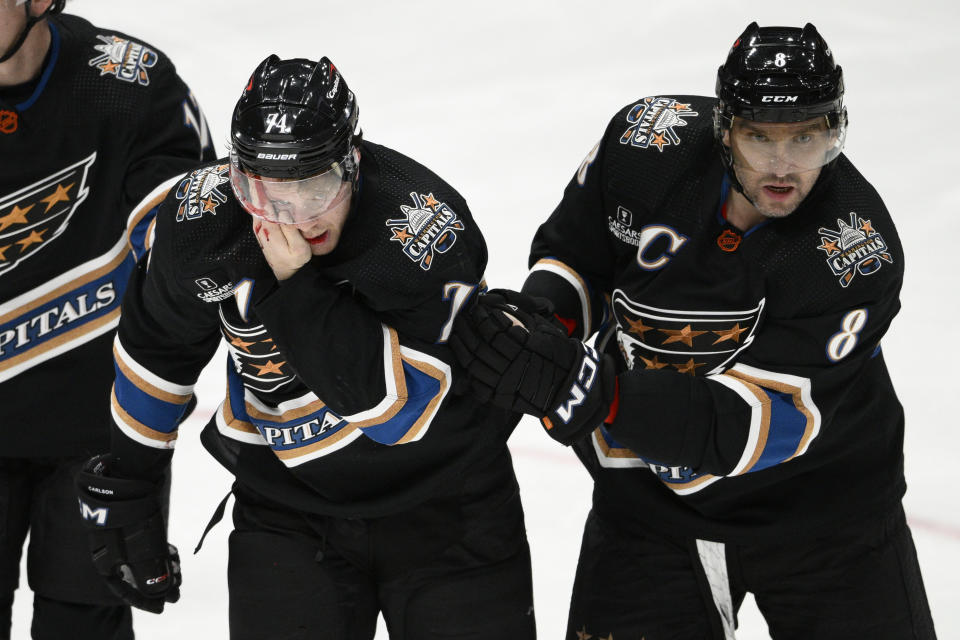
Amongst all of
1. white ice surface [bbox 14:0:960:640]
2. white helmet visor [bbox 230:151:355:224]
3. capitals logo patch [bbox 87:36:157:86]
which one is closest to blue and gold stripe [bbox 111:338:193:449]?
white helmet visor [bbox 230:151:355:224]

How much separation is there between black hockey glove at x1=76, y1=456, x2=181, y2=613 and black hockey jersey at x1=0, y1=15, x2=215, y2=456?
9.9 inches

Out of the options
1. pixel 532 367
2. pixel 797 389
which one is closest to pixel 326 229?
pixel 532 367

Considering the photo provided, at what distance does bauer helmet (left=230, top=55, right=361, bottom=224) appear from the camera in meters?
2.07

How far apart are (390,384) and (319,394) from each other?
11cm

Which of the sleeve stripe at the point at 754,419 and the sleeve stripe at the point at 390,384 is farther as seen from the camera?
the sleeve stripe at the point at 754,419

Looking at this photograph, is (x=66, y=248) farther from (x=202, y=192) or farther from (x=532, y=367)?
(x=532, y=367)

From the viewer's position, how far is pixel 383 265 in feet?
7.20

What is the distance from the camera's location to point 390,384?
7.38 feet

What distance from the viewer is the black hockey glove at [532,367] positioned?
2273 millimetres

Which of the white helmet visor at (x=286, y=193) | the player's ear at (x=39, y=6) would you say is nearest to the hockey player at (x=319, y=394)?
the white helmet visor at (x=286, y=193)

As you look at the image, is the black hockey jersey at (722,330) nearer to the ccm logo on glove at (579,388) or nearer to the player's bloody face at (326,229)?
the ccm logo on glove at (579,388)

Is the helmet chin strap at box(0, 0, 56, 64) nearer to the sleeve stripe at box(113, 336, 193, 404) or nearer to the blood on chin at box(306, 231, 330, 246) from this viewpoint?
the sleeve stripe at box(113, 336, 193, 404)

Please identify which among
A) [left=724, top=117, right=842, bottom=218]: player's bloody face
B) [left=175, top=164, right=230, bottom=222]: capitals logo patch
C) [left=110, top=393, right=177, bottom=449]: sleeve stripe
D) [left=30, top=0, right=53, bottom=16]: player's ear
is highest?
[left=30, top=0, right=53, bottom=16]: player's ear

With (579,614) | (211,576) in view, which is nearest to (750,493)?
(579,614)
